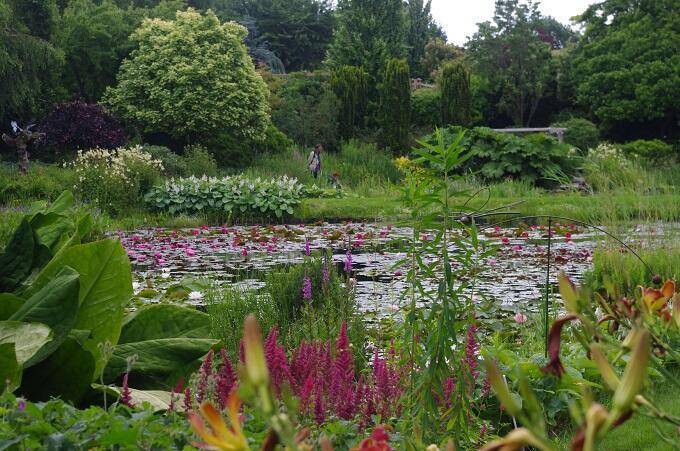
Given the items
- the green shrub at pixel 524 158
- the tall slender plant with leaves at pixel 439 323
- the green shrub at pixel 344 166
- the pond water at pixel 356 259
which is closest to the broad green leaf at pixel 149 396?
the tall slender plant with leaves at pixel 439 323

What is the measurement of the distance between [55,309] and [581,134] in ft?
69.2

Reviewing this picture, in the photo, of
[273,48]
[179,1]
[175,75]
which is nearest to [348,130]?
[175,75]

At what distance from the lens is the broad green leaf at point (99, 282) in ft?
6.91

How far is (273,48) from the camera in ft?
113

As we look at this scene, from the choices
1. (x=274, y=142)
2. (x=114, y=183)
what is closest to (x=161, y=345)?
(x=114, y=183)

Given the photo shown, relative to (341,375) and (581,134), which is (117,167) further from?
(581,134)

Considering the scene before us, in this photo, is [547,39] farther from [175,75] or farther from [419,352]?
[419,352]

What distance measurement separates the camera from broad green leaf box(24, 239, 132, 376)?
211 centimetres

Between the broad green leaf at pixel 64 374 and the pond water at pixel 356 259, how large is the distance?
2404 millimetres

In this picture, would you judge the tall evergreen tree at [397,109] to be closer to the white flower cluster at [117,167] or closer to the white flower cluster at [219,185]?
the white flower cluster at [219,185]

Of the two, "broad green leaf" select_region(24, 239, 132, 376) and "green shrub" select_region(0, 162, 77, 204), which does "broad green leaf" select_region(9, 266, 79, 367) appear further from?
"green shrub" select_region(0, 162, 77, 204)

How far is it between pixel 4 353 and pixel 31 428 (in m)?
0.41

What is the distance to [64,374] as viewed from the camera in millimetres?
1972

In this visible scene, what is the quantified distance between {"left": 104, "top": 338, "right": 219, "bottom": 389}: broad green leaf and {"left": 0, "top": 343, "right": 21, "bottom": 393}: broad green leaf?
476 millimetres
